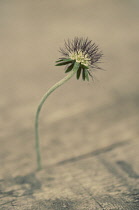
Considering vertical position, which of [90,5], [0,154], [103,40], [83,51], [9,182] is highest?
[90,5]

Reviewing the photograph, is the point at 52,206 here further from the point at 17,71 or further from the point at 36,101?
the point at 17,71

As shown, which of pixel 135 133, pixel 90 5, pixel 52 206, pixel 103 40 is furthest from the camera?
pixel 90 5

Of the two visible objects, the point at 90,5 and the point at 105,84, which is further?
the point at 90,5

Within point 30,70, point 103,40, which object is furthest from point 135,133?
point 103,40

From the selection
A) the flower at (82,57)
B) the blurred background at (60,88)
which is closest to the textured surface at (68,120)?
the blurred background at (60,88)

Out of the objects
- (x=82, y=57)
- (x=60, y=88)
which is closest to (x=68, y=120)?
(x=60, y=88)

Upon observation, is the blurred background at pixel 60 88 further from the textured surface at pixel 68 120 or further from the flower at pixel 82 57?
the flower at pixel 82 57

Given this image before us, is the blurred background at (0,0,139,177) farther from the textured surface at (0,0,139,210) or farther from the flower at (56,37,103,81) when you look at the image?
the flower at (56,37,103,81)
